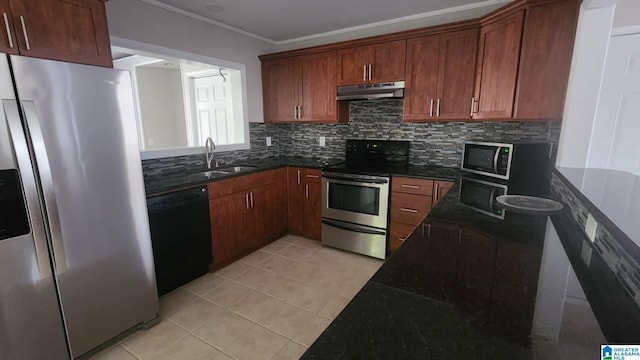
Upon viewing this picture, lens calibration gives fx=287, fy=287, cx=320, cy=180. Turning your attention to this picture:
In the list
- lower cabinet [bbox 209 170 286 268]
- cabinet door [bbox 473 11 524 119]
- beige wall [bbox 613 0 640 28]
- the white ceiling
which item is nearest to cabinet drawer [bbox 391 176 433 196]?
cabinet door [bbox 473 11 524 119]

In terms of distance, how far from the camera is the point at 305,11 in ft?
9.19

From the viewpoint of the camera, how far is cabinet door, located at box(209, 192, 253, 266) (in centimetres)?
269

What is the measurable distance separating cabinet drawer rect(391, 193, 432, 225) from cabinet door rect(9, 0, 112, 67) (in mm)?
Answer: 2537

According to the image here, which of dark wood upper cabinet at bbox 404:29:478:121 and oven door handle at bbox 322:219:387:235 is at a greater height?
dark wood upper cabinet at bbox 404:29:478:121

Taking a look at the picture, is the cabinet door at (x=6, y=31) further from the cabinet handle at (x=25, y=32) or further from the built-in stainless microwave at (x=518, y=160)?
the built-in stainless microwave at (x=518, y=160)

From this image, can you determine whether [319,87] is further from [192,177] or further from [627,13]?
[627,13]

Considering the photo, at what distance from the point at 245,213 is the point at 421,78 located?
7.34ft

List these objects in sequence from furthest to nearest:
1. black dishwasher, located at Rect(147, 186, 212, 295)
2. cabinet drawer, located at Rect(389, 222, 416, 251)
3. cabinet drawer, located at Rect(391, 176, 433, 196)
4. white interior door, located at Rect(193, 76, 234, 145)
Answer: white interior door, located at Rect(193, 76, 234, 145)
cabinet drawer, located at Rect(389, 222, 416, 251)
cabinet drawer, located at Rect(391, 176, 433, 196)
black dishwasher, located at Rect(147, 186, 212, 295)

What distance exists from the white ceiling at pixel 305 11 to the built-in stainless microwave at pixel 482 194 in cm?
A: 172

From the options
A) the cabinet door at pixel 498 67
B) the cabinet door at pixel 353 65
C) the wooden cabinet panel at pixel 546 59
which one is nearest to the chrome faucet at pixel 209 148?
the cabinet door at pixel 353 65

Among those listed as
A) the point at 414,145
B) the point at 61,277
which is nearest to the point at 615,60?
the point at 414,145

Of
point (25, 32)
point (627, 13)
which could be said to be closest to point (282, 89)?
point (25, 32)

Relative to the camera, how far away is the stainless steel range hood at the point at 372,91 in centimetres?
292

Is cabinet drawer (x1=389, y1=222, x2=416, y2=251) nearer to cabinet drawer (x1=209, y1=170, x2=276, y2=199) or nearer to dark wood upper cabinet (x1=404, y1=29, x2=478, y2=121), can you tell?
dark wood upper cabinet (x1=404, y1=29, x2=478, y2=121)
